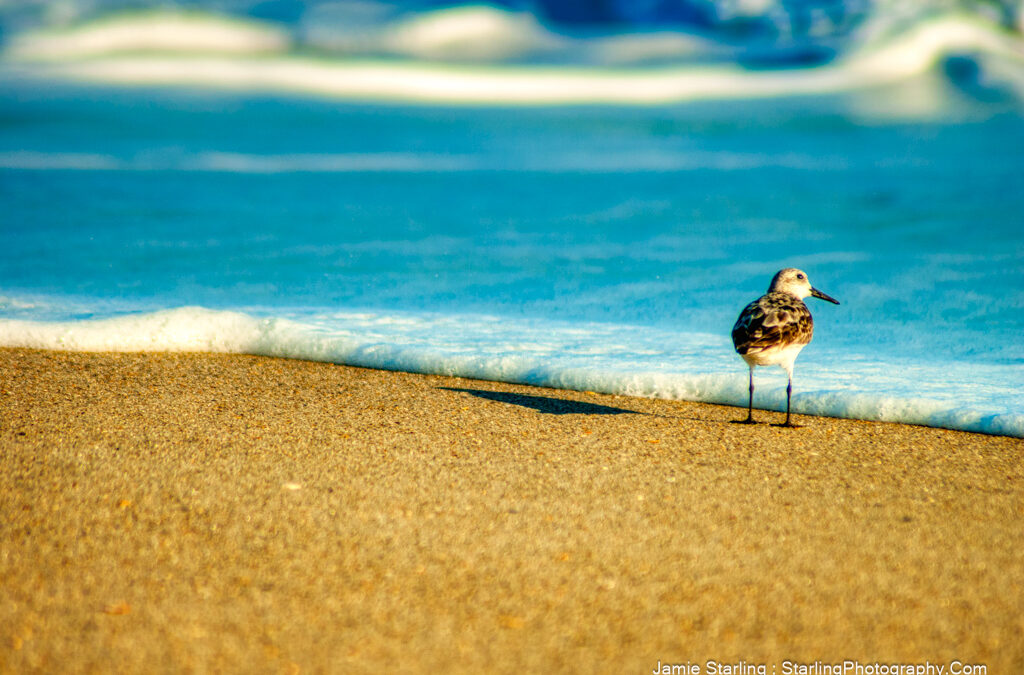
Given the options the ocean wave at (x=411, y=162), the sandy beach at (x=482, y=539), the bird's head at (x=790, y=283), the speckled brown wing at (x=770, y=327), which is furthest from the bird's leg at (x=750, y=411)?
the ocean wave at (x=411, y=162)

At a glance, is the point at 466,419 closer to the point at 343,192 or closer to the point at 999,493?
the point at 999,493

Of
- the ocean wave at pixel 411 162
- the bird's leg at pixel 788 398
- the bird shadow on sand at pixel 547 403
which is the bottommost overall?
the bird shadow on sand at pixel 547 403

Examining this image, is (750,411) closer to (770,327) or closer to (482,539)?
(770,327)

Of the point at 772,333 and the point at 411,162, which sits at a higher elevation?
the point at 411,162

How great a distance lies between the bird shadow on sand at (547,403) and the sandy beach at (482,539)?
0.10 metres

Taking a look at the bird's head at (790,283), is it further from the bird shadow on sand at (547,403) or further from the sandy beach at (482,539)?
the bird shadow on sand at (547,403)

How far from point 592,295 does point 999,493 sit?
5.12m

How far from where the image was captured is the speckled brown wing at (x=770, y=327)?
15.0ft

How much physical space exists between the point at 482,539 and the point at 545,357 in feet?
9.28

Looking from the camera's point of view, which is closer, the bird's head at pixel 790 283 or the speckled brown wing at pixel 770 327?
the speckled brown wing at pixel 770 327

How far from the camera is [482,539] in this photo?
3.05 metres

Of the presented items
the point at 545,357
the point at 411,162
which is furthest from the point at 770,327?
the point at 411,162

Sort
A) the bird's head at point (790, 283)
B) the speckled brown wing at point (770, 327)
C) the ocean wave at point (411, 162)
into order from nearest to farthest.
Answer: the speckled brown wing at point (770, 327) < the bird's head at point (790, 283) < the ocean wave at point (411, 162)

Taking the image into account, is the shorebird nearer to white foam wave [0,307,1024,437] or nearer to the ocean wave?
white foam wave [0,307,1024,437]
